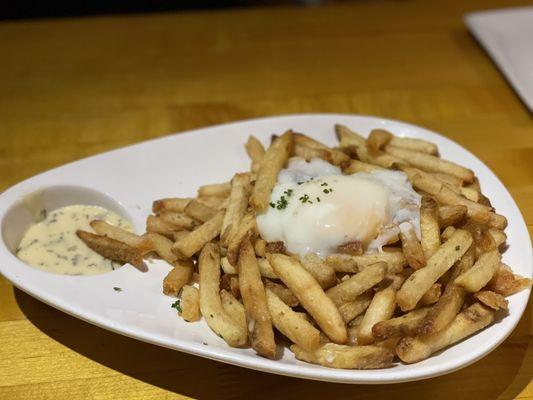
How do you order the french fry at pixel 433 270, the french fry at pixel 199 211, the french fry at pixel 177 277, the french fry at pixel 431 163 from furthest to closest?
1. the french fry at pixel 431 163
2. the french fry at pixel 199 211
3. the french fry at pixel 177 277
4. the french fry at pixel 433 270

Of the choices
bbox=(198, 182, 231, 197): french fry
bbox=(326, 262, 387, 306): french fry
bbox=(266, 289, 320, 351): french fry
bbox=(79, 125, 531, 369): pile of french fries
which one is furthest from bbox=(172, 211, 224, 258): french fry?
bbox=(326, 262, 387, 306): french fry

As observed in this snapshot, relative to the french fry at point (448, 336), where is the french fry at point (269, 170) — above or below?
above

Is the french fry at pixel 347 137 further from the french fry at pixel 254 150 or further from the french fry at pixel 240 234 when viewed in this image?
the french fry at pixel 240 234

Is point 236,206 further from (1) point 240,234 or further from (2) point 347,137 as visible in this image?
(2) point 347,137

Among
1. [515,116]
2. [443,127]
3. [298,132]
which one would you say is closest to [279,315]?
[298,132]

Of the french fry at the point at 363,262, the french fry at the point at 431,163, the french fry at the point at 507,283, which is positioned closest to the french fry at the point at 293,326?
the french fry at the point at 363,262

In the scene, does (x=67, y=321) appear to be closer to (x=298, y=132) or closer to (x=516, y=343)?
(x=298, y=132)
